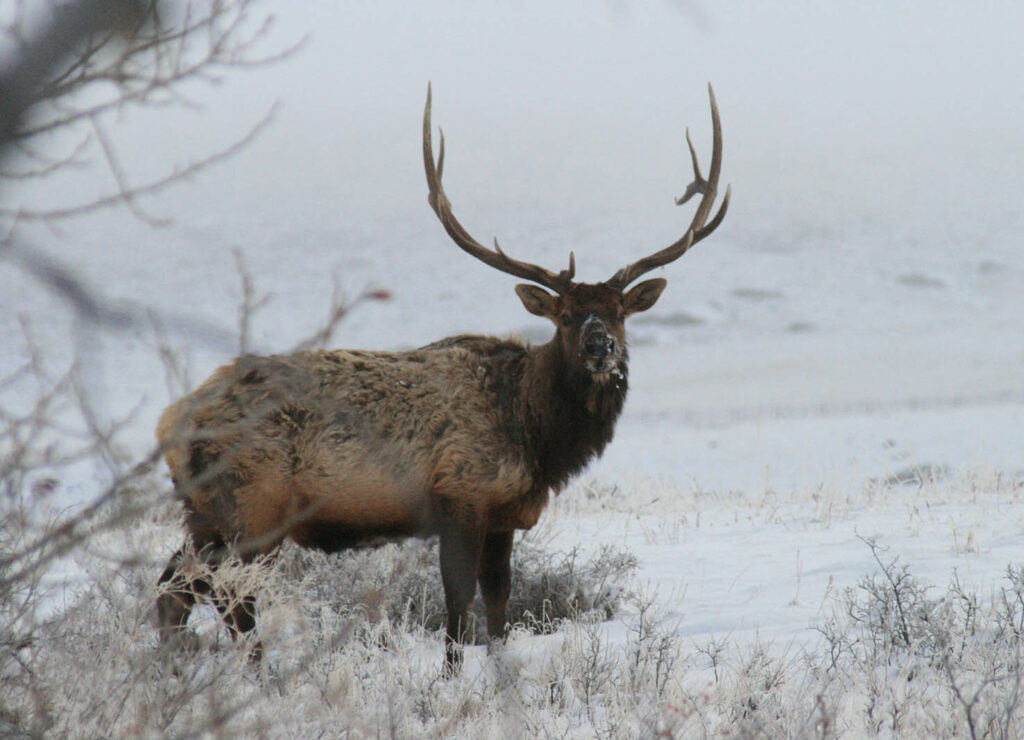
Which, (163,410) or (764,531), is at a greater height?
(163,410)

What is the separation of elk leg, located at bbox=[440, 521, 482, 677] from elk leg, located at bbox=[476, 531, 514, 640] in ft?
0.87

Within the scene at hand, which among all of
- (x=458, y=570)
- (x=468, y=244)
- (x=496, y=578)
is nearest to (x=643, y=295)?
(x=468, y=244)

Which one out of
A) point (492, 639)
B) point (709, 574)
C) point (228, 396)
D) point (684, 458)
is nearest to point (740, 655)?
point (492, 639)

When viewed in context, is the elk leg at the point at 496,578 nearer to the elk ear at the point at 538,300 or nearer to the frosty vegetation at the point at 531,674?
the frosty vegetation at the point at 531,674

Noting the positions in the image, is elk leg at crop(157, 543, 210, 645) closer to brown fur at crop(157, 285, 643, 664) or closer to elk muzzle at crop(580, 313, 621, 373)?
brown fur at crop(157, 285, 643, 664)

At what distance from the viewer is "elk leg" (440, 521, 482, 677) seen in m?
5.39

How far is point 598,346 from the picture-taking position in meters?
5.50

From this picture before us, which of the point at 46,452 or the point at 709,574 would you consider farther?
the point at 709,574

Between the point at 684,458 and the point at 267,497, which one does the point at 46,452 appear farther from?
the point at 684,458

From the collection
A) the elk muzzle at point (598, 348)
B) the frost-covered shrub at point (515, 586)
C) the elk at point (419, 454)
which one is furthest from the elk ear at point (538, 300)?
the frost-covered shrub at point (515, 586)

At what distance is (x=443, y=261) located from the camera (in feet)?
202

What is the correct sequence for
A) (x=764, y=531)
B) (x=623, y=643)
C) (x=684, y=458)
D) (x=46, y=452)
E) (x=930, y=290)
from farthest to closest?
(x=930, y=290)
(x=684, y=458)
(x=764, y=531)
(x=623, y=643)
(x=46, y=452)

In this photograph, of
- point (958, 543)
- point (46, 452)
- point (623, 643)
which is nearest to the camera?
point (46, 452)

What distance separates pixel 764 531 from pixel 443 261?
54.9 metres
